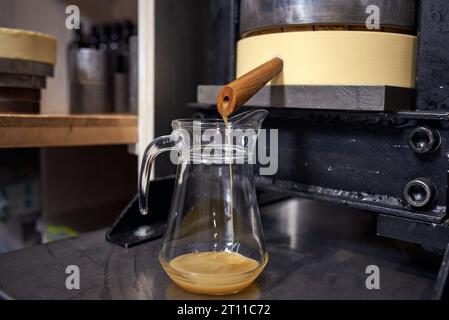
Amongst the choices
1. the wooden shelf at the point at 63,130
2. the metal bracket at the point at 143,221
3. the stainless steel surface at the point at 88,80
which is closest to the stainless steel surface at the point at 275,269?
the metal bracket at the point at 143,221

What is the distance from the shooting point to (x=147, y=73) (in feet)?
3.06

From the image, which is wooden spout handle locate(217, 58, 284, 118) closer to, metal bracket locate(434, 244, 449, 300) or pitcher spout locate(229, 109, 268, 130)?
pitcher spout locate(229, 109, 268, 130)

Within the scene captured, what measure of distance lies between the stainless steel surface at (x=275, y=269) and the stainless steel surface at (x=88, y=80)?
1.50 ft

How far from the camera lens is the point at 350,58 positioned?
69 centimetres

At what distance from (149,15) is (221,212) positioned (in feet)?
1.56

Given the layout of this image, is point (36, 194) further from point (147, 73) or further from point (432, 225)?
point (432, 225)

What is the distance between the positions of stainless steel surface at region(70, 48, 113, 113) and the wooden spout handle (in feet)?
2.13

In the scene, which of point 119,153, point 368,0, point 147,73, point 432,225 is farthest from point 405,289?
point 119,153

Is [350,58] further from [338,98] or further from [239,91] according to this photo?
[239,91]

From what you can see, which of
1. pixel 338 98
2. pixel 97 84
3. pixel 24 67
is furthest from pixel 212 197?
pixel 97 84

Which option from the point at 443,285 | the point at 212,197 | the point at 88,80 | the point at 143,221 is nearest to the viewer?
the point at 443,285

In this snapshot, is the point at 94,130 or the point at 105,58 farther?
the point at 105,58

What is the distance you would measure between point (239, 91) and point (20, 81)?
0.55 meters

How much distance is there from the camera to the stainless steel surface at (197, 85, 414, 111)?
65 cm
